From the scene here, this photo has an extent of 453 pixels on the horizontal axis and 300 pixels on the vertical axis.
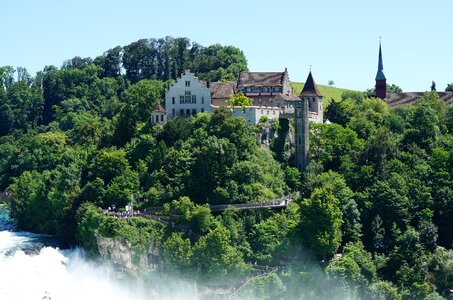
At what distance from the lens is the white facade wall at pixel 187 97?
297ft

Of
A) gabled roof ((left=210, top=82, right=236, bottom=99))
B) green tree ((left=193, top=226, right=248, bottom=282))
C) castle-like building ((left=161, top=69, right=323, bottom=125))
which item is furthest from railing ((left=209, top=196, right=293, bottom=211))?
gabled roof ((left=210, top=82, right=236, bottom=99))

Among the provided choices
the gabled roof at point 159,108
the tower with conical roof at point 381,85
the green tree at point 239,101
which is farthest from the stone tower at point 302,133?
the tower with conical roof at point 381,85

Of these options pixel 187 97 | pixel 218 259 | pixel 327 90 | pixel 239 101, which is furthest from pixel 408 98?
pixel 218 259

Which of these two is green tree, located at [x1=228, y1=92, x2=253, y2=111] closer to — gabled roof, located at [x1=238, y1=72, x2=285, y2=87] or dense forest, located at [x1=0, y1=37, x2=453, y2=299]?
dense forest, located at [x1=0, y1=37, x2=453, y2=299]

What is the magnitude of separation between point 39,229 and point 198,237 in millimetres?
23329

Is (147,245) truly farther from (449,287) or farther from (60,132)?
(60,132)

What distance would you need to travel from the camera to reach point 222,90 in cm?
9425

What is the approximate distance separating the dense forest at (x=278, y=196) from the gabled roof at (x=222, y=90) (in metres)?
5.39

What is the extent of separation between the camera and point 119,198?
79625mm

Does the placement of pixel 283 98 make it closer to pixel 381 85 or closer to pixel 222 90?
pixel 222 90

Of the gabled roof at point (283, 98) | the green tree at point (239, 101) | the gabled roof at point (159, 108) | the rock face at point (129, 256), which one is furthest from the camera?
the gabled roof at point (283, 98)

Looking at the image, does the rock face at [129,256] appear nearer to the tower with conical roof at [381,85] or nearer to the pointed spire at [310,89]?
the pointed spire at [310,89]

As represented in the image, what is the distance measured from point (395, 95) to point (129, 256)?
49.4m

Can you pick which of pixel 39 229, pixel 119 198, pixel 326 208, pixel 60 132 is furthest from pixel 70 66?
pixel 326 208
